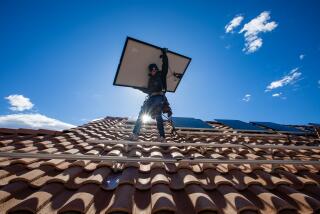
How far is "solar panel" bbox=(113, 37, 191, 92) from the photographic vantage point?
465 centimetres

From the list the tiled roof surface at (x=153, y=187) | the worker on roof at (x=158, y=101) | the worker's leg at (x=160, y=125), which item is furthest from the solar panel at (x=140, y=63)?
the tiled roof surface at (x=153, y=187)

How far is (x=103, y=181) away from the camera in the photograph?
2.33 meters

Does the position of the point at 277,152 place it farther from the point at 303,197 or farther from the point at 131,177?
the point at 131,177

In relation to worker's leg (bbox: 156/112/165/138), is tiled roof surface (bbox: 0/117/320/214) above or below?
below

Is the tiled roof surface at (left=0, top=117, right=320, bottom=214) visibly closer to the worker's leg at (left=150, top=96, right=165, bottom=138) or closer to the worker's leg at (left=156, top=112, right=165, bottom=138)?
the worker's leg at (left=156, top=112, right=165, bottom=138)

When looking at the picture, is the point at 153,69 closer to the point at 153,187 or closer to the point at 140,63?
the point at 140,63

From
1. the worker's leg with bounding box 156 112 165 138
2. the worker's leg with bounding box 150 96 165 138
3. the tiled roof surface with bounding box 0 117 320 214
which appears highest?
the worker's leg with bounding box 150 96 165 138

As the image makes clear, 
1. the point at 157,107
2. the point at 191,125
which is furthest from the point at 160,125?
the point at 191,125

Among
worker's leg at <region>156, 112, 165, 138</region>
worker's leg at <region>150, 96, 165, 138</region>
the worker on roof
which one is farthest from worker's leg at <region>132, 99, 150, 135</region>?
worker's leg at <region>156, 112, 165, 138</region>

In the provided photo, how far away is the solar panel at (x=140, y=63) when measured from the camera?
4.65 metres

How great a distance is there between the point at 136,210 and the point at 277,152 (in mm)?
3229

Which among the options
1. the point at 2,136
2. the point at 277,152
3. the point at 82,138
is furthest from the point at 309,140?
the point at 2,136

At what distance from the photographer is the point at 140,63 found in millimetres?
4898

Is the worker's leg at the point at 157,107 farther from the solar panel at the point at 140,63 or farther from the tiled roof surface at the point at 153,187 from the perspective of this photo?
the tiled roof surface at the point at 153,187
